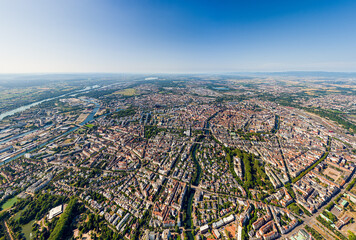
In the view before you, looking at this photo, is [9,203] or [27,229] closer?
[27,229]

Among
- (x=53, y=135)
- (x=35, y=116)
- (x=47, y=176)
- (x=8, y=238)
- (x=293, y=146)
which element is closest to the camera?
(x=8, y=238)

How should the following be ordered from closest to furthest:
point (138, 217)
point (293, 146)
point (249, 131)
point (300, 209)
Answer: point (138, 217) < point (300, 209) < point (293, 146) < point (249, 131)

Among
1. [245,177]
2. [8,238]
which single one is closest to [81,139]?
[8,238]

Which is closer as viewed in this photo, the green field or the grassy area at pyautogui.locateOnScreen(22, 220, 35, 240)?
the grassy area at pyautogui.locateOnScreen(22, 220, 35, 240)

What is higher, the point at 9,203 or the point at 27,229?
the point at 9,203

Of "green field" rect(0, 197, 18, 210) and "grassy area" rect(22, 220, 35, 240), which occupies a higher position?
"green field" rect(0, 197, 18, 210)

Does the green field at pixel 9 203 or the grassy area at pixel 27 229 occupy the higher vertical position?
the green field at pixel 9 203

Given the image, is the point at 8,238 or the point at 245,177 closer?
the point at 8,238

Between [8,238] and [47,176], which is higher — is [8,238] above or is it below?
below

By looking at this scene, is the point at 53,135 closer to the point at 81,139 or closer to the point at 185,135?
the point at 81,139

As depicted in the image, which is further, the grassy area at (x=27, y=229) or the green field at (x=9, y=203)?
the green field at (x=9, y=203)
